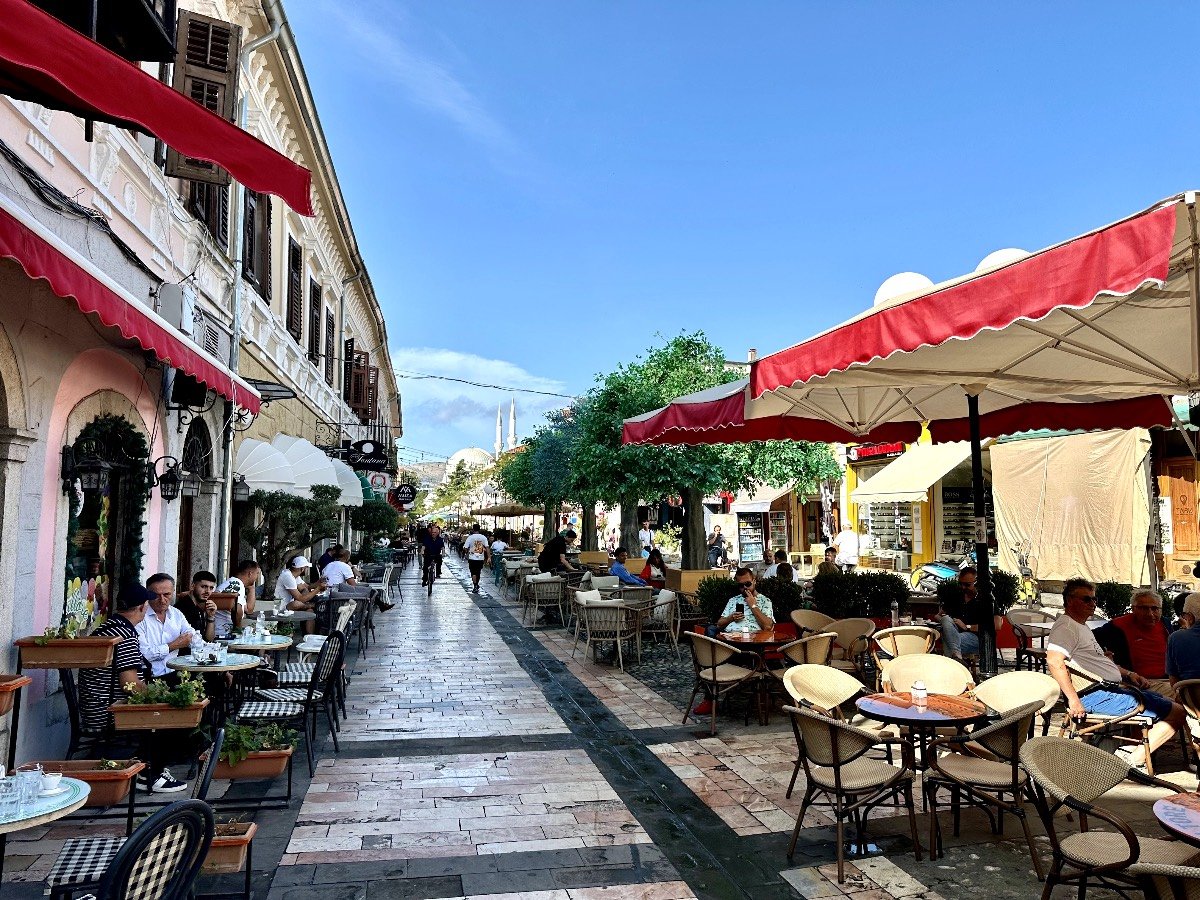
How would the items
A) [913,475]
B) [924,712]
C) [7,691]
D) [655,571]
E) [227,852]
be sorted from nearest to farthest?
1. [227,852]
2. [7,691]
3. [924,712]
4. [655,571]
5. [913,475]

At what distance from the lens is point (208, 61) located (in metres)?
8.02

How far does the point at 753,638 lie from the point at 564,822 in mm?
2919

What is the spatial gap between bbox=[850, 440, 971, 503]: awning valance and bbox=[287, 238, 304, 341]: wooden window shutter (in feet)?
39.2

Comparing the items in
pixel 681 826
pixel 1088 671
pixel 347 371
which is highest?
pixel 347 371

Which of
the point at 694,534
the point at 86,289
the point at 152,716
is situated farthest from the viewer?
the point at 694,534

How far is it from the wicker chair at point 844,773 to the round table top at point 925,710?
5.7 inches

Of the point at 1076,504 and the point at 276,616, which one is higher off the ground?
the point at 1076,504

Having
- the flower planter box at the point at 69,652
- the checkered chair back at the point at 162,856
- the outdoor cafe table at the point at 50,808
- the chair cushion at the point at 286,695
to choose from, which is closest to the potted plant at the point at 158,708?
the flower planter box at the point at 69,652

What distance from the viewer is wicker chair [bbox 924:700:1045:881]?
403 cm

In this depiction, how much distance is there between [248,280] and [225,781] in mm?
7470

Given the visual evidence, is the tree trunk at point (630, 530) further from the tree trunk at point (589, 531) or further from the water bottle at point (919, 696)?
the water bottle at point (919, 696)

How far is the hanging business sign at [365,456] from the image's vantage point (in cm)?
1759

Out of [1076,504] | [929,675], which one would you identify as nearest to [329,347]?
[1076,504]

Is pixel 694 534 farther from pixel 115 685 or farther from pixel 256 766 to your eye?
pixel 115 685
